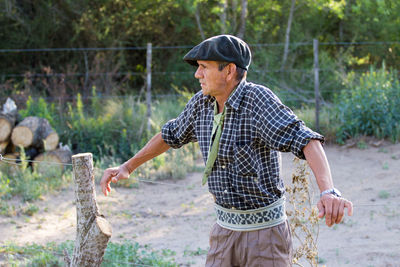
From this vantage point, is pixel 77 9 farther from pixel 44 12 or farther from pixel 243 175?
pixel 243 175

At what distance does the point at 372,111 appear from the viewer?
857 cm

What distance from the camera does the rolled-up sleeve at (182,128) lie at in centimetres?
262

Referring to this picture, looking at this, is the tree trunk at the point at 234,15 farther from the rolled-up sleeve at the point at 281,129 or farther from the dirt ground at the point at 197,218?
the rolled-up sleeve at the point at 281,129

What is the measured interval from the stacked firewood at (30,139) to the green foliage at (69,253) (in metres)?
2.95

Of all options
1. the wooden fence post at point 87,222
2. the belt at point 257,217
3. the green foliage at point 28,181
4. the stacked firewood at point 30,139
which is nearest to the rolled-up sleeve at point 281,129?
the belt at point 257,217

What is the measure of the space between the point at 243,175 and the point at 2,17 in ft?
40.6

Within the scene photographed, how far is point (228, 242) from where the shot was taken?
244 cm

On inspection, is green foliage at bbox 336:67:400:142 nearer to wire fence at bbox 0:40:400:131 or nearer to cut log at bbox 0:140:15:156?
wire fence at bbox 0:40:400:131

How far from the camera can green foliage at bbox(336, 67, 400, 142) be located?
335 inches

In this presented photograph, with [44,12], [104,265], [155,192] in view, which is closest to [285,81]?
[155,192]

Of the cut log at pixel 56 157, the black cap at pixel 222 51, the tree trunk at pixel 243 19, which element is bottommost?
the cut log at pixel 56 157

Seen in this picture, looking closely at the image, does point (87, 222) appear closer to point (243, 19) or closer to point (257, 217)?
point (257, 217)

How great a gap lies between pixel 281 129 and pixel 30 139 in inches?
253

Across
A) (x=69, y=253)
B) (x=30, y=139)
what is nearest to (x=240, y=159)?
(x=69, y=253)
